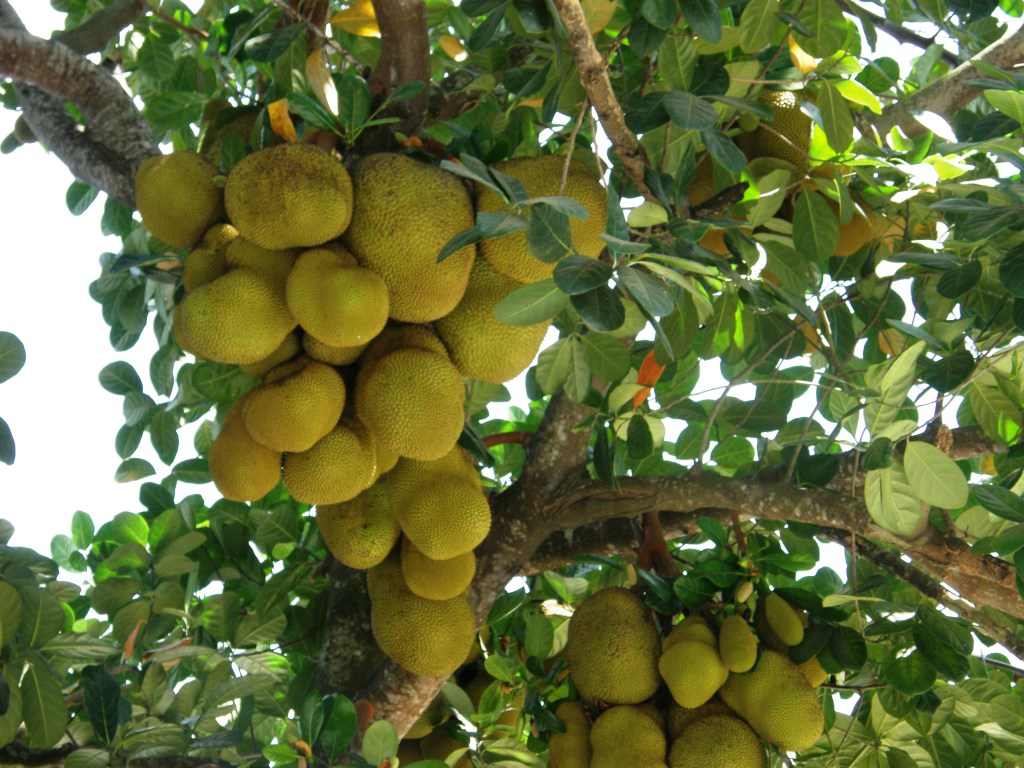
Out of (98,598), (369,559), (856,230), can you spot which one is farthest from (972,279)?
(98,598)

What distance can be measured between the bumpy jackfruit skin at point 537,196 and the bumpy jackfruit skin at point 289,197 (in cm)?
20

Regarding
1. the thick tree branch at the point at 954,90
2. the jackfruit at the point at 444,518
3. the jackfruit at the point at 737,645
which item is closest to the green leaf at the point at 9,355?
the jackfruit at the point at 444,518

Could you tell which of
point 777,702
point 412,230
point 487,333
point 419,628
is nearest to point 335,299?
point 412,230

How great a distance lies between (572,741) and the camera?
179 cm

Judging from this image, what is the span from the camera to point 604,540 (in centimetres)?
204

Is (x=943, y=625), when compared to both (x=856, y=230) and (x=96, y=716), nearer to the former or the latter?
(x=856, y=230)

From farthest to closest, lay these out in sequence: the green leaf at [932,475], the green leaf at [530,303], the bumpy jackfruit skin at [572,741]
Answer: the bumpy jackfruit skin at [572,741], the green leaf at [932,475], the green leaf at [530,303]

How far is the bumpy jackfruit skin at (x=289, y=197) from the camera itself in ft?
4.72

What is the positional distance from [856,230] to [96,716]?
1332 millimetres

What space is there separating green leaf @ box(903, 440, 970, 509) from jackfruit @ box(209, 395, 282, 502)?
855mm

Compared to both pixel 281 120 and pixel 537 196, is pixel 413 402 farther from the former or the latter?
pixel 281 120

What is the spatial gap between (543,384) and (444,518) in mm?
256

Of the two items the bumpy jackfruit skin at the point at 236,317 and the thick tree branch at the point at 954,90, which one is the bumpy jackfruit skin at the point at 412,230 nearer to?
the bumpy jackfruit skin at the point at 236,317

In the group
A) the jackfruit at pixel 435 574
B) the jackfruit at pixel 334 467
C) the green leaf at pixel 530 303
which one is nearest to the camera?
the green leaf at pixel 530 303
